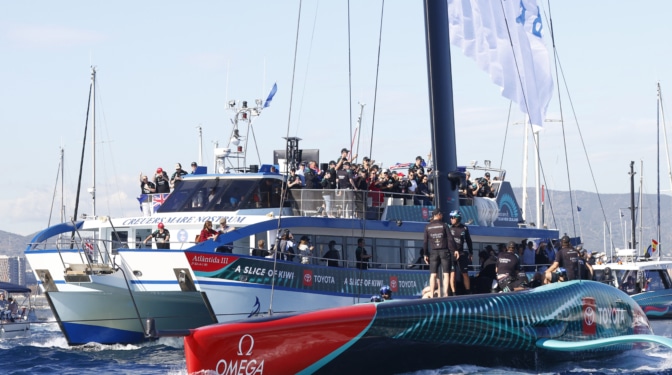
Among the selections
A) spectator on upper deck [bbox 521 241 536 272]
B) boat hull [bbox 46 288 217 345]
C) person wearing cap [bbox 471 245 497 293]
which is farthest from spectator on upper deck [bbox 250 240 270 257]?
spectator on upper deck [bbox 521 241 536 272]

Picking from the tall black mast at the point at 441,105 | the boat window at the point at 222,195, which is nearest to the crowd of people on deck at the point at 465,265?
the tall black mast at the point at 441,105

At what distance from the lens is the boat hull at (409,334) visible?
12.7 m

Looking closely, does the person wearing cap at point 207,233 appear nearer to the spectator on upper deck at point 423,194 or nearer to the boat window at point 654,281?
the spectator on upper deck at point 423,194

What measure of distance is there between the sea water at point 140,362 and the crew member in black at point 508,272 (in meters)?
1.70

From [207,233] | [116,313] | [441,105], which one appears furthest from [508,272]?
[116,313]

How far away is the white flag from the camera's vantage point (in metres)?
19.8

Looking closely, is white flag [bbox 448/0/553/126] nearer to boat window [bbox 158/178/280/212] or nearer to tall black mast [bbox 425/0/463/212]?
tall black mast [bbox 425/0/463/212]

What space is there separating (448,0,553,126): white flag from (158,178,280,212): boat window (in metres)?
6.33

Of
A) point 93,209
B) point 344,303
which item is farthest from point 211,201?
point 93,209

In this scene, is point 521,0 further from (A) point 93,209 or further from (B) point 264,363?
(A) point 93,209

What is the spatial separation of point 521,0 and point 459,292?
7131mm

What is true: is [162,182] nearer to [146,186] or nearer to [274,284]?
[146,186]

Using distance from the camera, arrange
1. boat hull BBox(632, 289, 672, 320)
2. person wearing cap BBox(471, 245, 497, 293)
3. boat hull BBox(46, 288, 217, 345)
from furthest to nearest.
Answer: boat hull BBox(632, 289, 672, 320)
boat hull BBox(46, 288, 217, 345)
person wearing cap BBox(471, 245, 497, 293)

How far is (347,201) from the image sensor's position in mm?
24094
